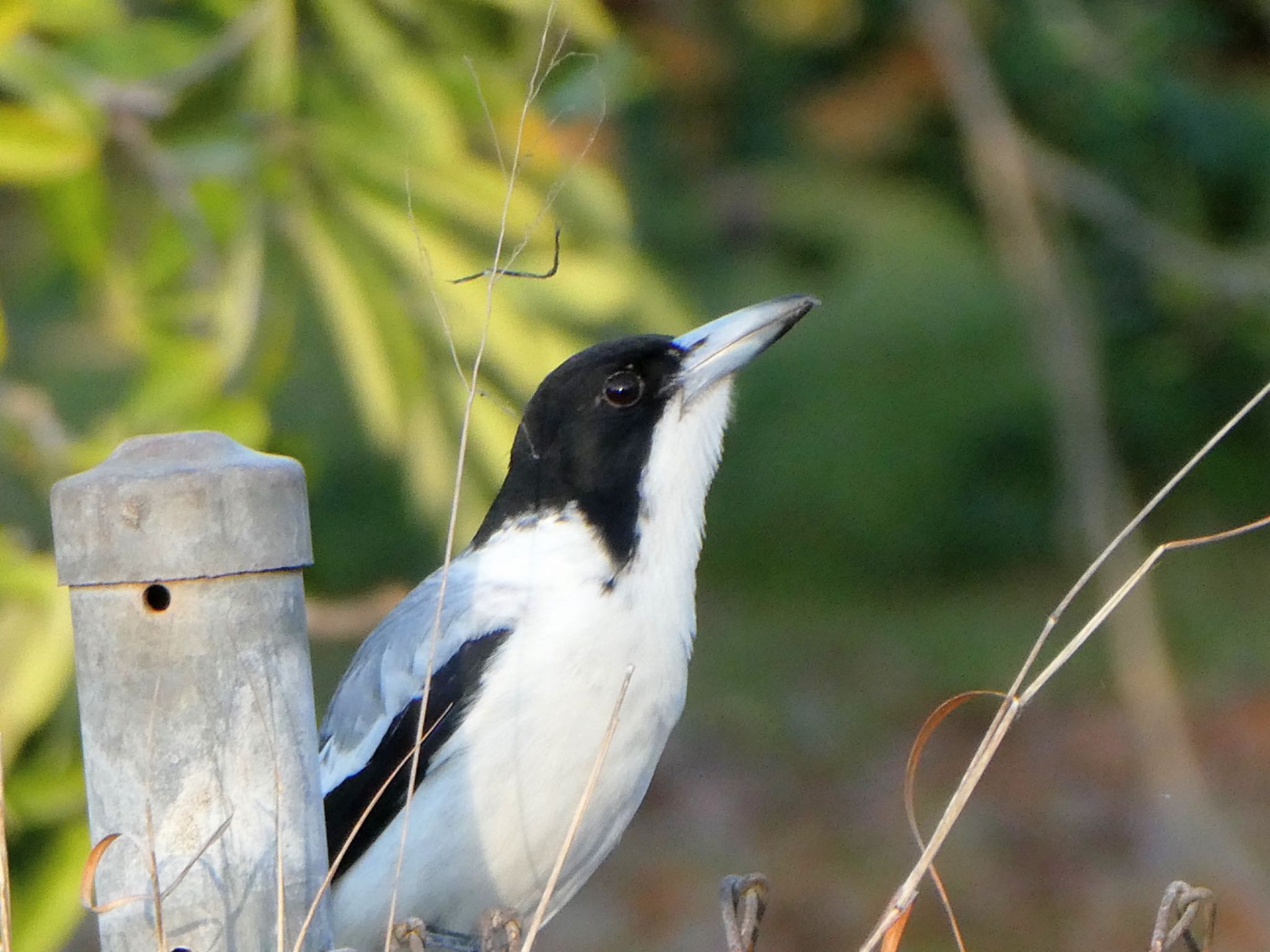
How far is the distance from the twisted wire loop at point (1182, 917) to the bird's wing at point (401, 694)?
1.00 m

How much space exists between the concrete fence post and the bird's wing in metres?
0.74

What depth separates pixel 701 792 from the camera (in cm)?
801

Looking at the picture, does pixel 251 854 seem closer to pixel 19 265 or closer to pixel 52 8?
pixel 52 8

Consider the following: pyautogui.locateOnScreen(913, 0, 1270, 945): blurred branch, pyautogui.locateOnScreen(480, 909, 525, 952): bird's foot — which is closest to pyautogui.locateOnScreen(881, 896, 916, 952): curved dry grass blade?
pyautogui.locateOnScreen(480, 909, 525, 952): bird's foot

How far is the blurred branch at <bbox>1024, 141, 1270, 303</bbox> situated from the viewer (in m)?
4.40

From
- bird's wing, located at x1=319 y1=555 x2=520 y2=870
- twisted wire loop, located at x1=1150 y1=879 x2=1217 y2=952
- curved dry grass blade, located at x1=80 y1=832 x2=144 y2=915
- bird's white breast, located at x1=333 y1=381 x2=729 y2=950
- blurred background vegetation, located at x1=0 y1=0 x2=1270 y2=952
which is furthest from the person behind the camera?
blurred background vegetation, located at x1=0 y1=0 x2=1270 y2=952

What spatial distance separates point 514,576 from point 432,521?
25.3 inches

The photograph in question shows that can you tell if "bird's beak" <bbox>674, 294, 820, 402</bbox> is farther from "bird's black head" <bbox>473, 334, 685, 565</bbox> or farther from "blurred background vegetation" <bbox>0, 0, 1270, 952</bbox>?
"blurred background vegetation" <bbox>0, 0, 1270, 952</bbox>

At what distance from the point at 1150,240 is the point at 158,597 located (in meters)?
3.67

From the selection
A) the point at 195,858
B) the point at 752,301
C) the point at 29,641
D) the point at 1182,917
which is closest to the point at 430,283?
the point at 195,858

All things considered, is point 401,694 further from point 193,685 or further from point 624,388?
point 193,685

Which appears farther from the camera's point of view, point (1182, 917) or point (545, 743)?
point (545, 743)

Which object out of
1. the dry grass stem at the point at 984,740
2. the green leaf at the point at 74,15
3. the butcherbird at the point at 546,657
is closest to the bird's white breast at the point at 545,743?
the butcherbird at the point at 546,657

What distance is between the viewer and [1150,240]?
182 inches
